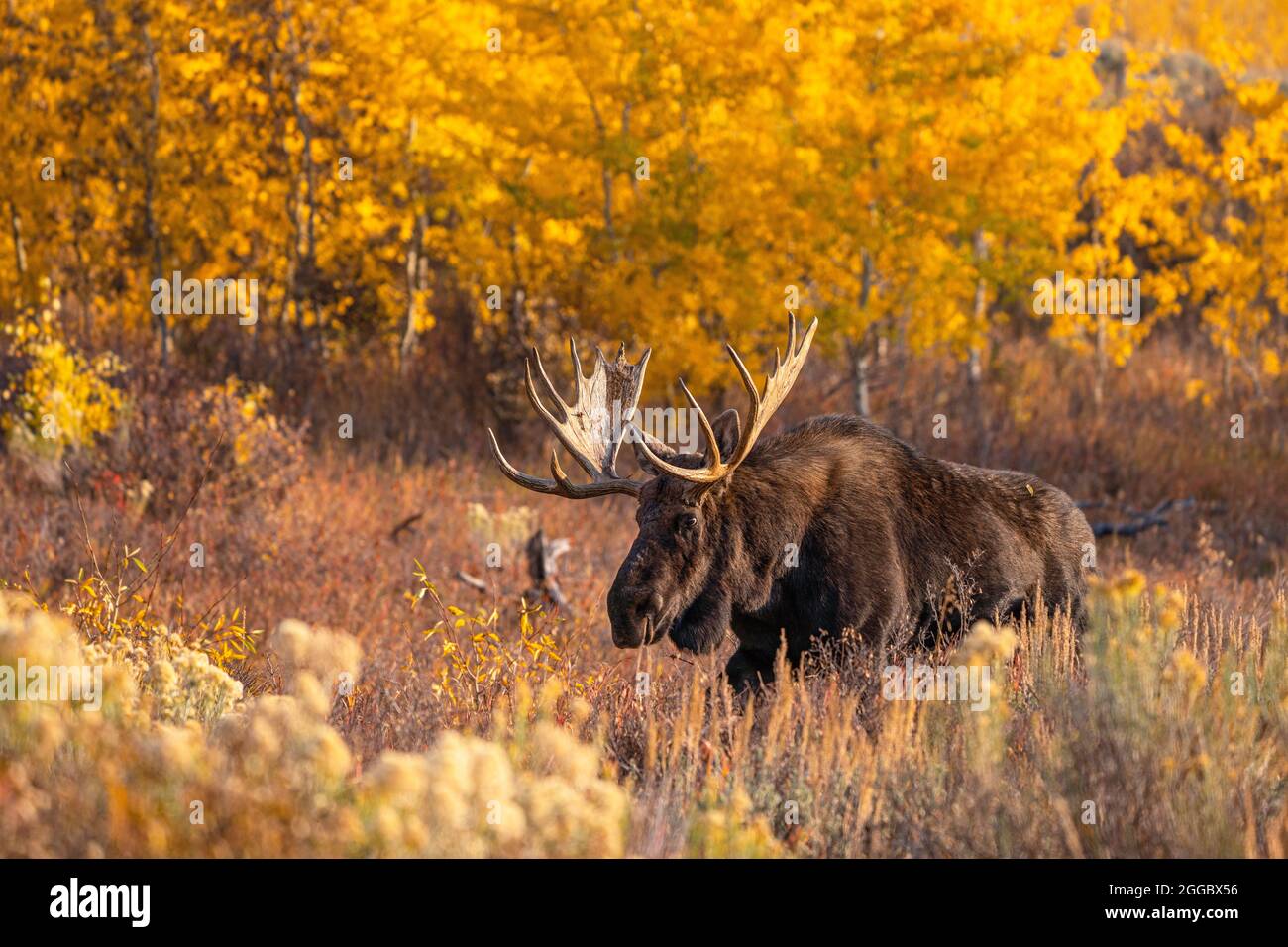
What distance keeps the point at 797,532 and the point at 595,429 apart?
0.93 m

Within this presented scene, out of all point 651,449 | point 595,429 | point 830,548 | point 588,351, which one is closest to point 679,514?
point 651,449

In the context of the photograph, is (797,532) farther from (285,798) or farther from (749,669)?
(285,798)

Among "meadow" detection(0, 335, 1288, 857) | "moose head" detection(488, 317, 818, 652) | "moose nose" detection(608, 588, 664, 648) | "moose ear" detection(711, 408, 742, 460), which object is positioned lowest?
"meadow" detection(0, 335, 1288, 857)

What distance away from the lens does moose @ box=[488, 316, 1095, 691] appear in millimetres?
5723

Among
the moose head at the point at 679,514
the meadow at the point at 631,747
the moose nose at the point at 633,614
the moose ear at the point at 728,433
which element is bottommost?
the meadow at the point at 631,747

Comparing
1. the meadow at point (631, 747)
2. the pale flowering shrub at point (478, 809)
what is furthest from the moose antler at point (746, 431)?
the pale flowering shrub at point (478, 809)

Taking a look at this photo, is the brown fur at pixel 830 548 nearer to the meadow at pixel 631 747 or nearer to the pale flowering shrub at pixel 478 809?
the meadow at pixel 631 747

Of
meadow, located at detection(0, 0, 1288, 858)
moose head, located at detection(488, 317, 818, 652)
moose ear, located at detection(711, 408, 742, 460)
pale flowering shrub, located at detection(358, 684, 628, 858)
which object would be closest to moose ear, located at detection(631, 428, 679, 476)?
moose head, located at detection(488, 317, 818, 652)

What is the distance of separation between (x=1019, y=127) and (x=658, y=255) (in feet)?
10.9

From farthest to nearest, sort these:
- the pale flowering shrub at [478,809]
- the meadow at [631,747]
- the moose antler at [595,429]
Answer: the moose antler at [595,429], the meadow at [631,747], the pale flowering shrub at [478,809]

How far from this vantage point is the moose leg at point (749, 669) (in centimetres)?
615

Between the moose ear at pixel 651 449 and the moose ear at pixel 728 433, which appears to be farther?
the moose ear at pixel 728 433

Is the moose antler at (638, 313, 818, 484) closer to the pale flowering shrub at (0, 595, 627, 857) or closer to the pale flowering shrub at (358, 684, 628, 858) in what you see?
the pale flowering shrub at (0, 595, 627, 857)

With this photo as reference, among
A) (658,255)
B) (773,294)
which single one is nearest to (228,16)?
(658,255)
